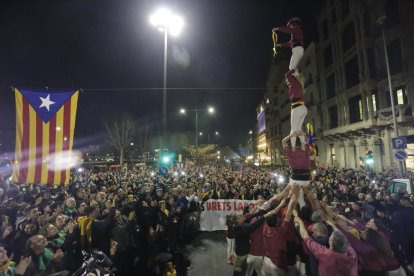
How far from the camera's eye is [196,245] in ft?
33.6

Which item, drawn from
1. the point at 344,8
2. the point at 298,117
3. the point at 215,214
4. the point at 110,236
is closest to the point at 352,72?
the point at 344,8

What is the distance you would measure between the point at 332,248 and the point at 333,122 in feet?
115

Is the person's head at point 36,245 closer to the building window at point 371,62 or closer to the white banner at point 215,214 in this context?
the white banner at point 215,214

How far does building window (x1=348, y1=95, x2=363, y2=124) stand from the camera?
2827cm

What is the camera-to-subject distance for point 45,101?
7898 millimetres

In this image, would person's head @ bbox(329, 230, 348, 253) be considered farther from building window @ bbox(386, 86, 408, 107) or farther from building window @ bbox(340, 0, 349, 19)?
building window @ bbox(340, 0, 349, 19)

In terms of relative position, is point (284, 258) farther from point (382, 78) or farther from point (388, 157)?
point (382, 78)

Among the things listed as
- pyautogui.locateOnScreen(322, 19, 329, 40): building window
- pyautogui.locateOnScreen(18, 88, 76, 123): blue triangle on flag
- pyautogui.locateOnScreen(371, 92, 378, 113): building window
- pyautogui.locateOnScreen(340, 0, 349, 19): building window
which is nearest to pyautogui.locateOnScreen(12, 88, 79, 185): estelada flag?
pyautogui.locateOnScreen(18, 88, 76, 123): blue triangle on flag

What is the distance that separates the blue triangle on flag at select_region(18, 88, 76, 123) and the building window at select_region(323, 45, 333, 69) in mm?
34939

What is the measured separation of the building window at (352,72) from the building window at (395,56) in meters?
4.97

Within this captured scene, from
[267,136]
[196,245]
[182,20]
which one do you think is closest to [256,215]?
[196,245]

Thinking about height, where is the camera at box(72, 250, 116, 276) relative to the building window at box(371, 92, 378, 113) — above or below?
below

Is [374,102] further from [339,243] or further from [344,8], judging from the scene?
[339,243]

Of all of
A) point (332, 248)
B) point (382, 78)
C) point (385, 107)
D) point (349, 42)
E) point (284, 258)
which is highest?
point (349, 42)
